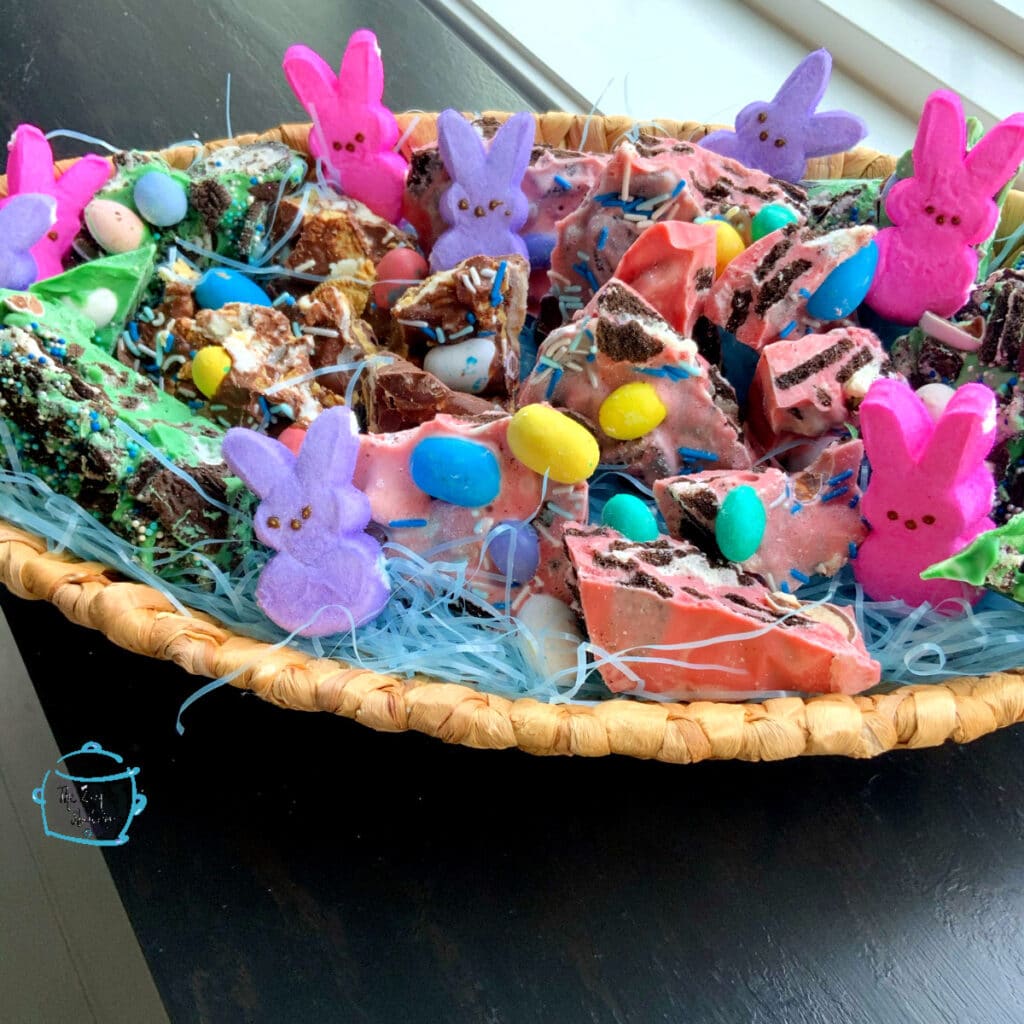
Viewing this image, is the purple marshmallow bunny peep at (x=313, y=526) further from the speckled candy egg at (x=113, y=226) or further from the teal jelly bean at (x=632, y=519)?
the speckled candy egg at (x=113, y=226)

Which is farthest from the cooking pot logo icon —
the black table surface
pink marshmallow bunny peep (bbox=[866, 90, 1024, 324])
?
pink marshmallow bunny peep (bbox=[866, 90, 1024, 324])

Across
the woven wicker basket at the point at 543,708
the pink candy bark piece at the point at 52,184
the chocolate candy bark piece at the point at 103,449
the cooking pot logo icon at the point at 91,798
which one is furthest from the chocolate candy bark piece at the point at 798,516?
the pink candy bark piece at the point at 52,184

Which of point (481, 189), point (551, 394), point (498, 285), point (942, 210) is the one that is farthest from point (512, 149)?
point (942, 210)

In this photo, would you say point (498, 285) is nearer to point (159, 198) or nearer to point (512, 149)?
point (512, 149)

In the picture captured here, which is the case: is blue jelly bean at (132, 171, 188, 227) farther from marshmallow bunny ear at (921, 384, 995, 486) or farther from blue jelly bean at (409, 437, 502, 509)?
marshmallow bunny ear at (921, 384, 995, 486)

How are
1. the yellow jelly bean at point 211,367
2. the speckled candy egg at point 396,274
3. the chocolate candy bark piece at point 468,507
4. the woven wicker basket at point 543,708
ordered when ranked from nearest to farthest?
1. the woven wicker basket at point 543,708
2. the chocolate candy bark piece at point 468,507
3. the yellow jelly bean at point 211,367
4. the speckled candy egg at point 396,274

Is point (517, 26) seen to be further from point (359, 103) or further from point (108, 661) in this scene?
point (108, 661)

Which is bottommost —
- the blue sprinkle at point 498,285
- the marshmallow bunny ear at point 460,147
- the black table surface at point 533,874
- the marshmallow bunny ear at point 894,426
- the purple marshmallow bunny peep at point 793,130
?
the black table surface at point 533,874
